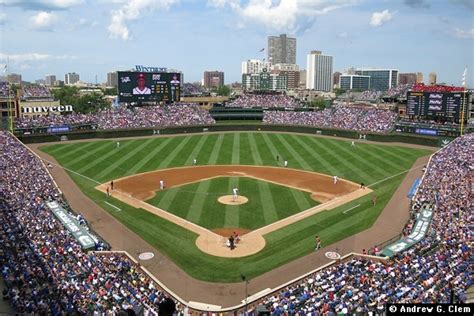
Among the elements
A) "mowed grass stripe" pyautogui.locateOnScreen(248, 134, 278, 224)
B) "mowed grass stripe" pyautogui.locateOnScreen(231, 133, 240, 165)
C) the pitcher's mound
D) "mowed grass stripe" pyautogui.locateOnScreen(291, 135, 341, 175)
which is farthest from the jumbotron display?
the pitcher's mound

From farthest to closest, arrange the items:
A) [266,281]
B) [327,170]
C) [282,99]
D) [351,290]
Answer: [282,99], [327,170], [266,281], [351,290]

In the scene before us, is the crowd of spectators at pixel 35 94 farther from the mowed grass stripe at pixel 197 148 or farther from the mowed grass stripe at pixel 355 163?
the mowed grass stripe at pixel 355 163

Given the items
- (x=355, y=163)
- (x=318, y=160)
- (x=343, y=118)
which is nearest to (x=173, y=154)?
(x=318, y=160)

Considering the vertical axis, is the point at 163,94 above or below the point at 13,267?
above

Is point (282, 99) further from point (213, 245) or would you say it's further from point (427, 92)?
point (213, 245)

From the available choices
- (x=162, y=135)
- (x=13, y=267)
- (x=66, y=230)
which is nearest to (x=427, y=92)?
(x=162, y=135)

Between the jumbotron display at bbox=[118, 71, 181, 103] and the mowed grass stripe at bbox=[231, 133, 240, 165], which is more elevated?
the jumbotron display at bbox=[118, 71, 181, 103]

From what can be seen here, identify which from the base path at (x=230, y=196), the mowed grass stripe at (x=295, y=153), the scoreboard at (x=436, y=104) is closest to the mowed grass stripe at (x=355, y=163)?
the base path at (x=230, y=196)

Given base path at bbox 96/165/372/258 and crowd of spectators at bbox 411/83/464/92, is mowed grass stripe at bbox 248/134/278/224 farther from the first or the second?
crowd of spectators at bbox 411/83/464/92

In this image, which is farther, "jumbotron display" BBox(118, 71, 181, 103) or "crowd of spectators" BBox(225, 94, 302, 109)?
"crowd of spectators" BBox(225, 94, 302, 109)
